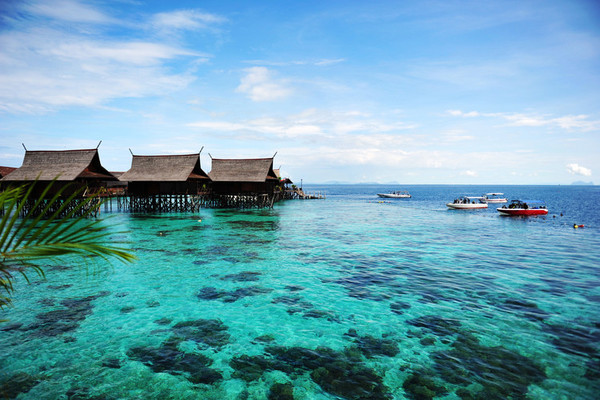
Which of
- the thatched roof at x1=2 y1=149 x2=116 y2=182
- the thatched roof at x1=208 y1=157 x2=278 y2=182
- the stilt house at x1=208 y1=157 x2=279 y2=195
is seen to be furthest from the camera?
the stilt house at x1=208 y1=157 x2=279 y2=195

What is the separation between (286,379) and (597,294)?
395 inches

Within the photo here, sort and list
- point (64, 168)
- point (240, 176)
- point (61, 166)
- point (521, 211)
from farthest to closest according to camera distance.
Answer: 1. point (240, 176)
2. point (521, 211)
3. point (61, 166)
4. point (64, 168)

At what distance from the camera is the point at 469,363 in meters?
6.53

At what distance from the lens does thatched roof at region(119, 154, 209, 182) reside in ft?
101

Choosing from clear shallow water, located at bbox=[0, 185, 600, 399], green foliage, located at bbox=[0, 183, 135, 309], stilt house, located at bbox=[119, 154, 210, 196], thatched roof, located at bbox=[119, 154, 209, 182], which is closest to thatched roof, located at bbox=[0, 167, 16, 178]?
thatched roof, located at bbox=[119, 154, 209, 182]

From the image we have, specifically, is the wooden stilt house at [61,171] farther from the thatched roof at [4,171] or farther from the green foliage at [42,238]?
the green foliage at [42,238]

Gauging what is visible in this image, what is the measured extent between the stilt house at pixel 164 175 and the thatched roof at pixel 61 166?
260cm

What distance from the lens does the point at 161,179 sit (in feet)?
101

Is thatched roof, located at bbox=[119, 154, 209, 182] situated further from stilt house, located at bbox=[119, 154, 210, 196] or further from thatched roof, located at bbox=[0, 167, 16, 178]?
thatched roof, located at bbox=[0, 167, 16, 178]

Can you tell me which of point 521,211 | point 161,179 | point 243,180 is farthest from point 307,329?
point 521,211

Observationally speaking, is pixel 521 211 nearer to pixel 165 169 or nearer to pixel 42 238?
pixel 165 169

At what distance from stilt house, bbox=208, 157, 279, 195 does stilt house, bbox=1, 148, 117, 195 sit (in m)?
10.7

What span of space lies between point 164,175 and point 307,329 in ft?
88.3

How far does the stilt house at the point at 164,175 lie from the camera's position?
31.1 meters
